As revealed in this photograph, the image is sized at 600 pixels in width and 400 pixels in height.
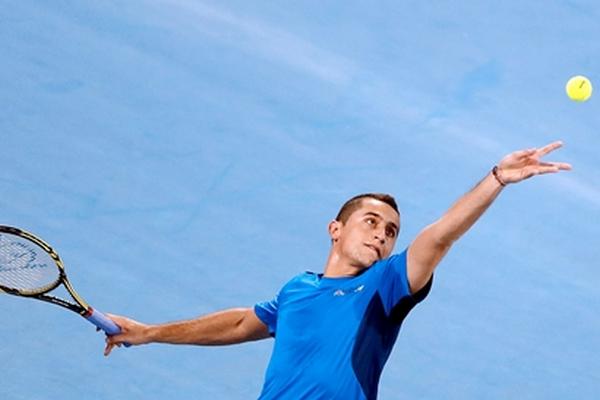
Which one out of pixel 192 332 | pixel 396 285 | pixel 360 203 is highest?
pixel 360 203

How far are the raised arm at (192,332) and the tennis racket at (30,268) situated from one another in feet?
0.14

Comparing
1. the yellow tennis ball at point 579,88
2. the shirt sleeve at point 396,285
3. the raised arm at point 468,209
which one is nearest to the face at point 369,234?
the shirt sleeve at point 396,285

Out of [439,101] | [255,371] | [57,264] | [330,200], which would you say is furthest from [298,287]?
[439,101]

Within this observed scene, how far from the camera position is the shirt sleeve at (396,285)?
17.0ft

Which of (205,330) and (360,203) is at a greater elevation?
(360,203)

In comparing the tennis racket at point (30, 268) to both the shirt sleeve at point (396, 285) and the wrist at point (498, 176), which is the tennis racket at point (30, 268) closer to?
the shirt sleeve at point (396, 285)

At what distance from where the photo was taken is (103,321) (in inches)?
237

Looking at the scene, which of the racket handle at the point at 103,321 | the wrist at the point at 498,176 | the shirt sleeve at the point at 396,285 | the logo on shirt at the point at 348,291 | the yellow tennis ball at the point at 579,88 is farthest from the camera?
the yellow tennis ball at the point at 579,88

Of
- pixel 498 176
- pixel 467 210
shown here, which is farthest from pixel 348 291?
pixel 498 176

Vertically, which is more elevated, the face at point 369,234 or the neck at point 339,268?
the face at point 369,234

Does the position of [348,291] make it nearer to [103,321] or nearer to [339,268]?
[339,268]

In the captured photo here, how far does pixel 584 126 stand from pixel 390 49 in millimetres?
1156

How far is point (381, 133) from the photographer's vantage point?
8.28 metres

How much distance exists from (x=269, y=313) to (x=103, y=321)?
0.65 metres
